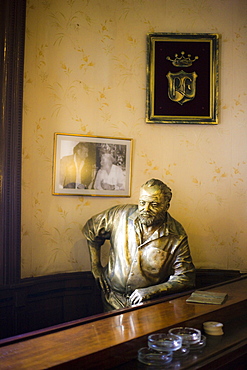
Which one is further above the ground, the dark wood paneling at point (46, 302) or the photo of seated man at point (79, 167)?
the photo of seated man at point (79, 167)

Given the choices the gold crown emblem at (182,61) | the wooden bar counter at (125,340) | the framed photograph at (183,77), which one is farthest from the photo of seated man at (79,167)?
the wooden bar counter at (125,340)

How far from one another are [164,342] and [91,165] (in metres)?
2.07

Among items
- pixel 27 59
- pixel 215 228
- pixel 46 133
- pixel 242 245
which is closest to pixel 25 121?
pixel 46 133

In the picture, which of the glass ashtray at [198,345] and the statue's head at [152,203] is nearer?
the glass ashtray at [198,345]

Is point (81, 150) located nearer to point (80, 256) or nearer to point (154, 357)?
point (80, 256)

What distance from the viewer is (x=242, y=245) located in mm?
4000

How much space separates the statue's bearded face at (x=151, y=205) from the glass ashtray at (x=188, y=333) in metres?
1.02

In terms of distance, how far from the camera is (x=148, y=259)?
3.02 m

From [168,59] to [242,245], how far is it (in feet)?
5.71

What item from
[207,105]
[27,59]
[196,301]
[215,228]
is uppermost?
[27,59]

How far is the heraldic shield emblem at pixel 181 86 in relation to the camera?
3.92 metres

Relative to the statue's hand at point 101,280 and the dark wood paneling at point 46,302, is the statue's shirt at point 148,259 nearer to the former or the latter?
the statue's hand at point 101,280

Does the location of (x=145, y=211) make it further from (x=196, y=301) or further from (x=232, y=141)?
(x=232, y=141)

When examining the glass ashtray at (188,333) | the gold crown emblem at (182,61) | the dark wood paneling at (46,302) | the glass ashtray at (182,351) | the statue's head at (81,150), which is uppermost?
the gold crown emblem at (182,61)
